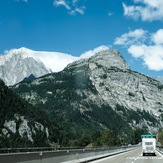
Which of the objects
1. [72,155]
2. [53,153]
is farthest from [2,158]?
[72,155]

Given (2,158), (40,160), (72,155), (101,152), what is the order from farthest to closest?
(101,152) → (72,155) → (40,160) → (2,158)

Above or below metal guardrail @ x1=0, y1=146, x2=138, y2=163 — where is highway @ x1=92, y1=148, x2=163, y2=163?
below

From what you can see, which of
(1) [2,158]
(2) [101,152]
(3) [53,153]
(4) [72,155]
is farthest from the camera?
(2) [101,152]

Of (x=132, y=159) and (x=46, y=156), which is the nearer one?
(x=46, y=156)

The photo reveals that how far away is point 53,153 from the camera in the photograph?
87.4ft

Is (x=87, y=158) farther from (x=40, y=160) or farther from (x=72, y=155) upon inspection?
(x=40, y=160)

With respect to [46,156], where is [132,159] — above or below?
below

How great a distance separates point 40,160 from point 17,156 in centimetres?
436

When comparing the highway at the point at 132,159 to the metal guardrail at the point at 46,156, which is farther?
the highway at the point at 132,159

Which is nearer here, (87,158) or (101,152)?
(87,158)

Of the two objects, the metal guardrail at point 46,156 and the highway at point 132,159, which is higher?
the metal guardrail at point 46,156

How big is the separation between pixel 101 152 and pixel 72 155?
26.4m

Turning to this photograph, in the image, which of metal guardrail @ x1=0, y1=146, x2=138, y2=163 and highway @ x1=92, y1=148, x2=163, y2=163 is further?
highway @ x1=92, y1=148, x2=163, y2=163

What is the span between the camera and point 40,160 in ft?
75.2
